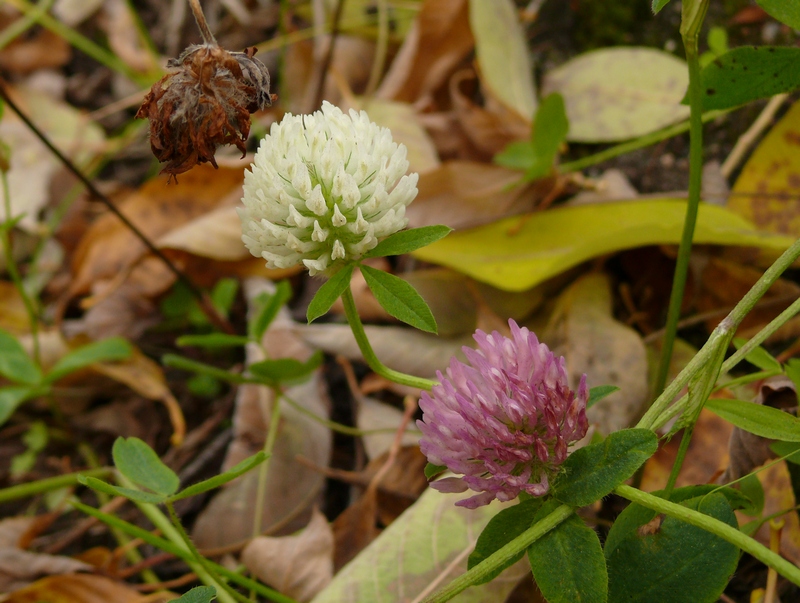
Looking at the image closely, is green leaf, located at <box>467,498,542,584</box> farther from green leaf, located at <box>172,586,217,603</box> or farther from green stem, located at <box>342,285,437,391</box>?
green leaf, located at <box>172,586,217,603</box>

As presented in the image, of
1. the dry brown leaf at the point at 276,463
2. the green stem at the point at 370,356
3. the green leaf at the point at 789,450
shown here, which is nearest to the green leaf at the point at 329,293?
the green stem at the point at 370,356

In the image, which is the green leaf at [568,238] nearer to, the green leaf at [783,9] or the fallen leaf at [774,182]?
the fallen leaf at [774,182]

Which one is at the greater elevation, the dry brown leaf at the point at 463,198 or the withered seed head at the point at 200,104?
the withered seed head at the point at 200,104

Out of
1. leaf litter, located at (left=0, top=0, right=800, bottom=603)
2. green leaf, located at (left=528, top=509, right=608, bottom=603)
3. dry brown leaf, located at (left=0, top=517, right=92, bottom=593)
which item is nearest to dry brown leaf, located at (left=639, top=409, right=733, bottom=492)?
leaf litter, located at (left=0, top=0, right=800, bottom=603)

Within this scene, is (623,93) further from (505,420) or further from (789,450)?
(505,420)

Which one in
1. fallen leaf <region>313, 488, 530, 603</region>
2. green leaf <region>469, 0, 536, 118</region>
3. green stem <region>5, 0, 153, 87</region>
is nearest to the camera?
fallen leaf <region>313, 488, 530, 603</region>

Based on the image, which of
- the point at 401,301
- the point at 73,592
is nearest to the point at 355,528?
the point at 73,592
